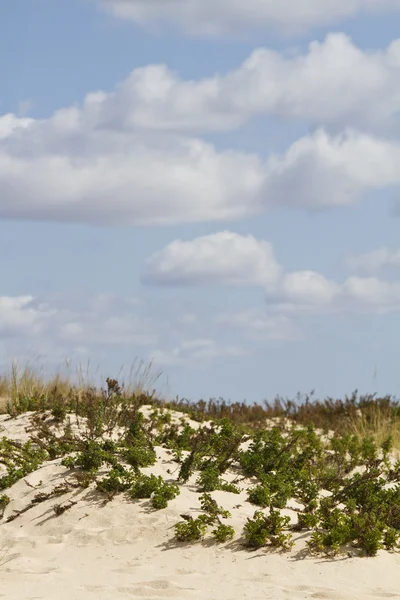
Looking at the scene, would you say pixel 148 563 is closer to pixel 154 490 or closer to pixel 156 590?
pixel 156 590

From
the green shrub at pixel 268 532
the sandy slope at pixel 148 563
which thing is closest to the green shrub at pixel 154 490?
the sandy slope at pixel 148 563

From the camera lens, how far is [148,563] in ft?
25.5

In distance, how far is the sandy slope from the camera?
709cm

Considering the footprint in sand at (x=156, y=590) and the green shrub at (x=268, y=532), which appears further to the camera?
the green shrub at (x=268, y=532)

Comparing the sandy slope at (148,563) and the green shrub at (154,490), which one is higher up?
the green shrub at (154,490)

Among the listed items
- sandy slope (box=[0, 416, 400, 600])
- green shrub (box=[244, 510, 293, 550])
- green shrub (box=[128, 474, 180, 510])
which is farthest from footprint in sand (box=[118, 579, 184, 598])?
green shrub (box=[128, 474, 180, 510])

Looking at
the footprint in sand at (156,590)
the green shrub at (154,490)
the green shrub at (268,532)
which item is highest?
the green shrub at (154,490)

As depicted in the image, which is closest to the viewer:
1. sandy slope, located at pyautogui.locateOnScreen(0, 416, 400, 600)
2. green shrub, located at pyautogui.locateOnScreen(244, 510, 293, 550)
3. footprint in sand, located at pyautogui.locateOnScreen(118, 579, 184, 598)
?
footprint in sand, located at pyautogui.locateOnScreen(118, 579, 184, 598)

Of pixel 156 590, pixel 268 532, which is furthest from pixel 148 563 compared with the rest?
pixel 268 532

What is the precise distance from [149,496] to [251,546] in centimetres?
154

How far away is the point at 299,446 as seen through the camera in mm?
13047

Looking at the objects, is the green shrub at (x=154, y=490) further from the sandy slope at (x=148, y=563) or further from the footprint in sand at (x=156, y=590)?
the footprint in sand at (x=156, y=590)

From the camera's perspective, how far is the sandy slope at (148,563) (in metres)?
7.09

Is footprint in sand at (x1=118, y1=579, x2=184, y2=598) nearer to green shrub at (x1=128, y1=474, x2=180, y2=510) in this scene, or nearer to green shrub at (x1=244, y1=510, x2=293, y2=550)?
green shrub at (x1=244, y1=510, x2=293, y2=550)
